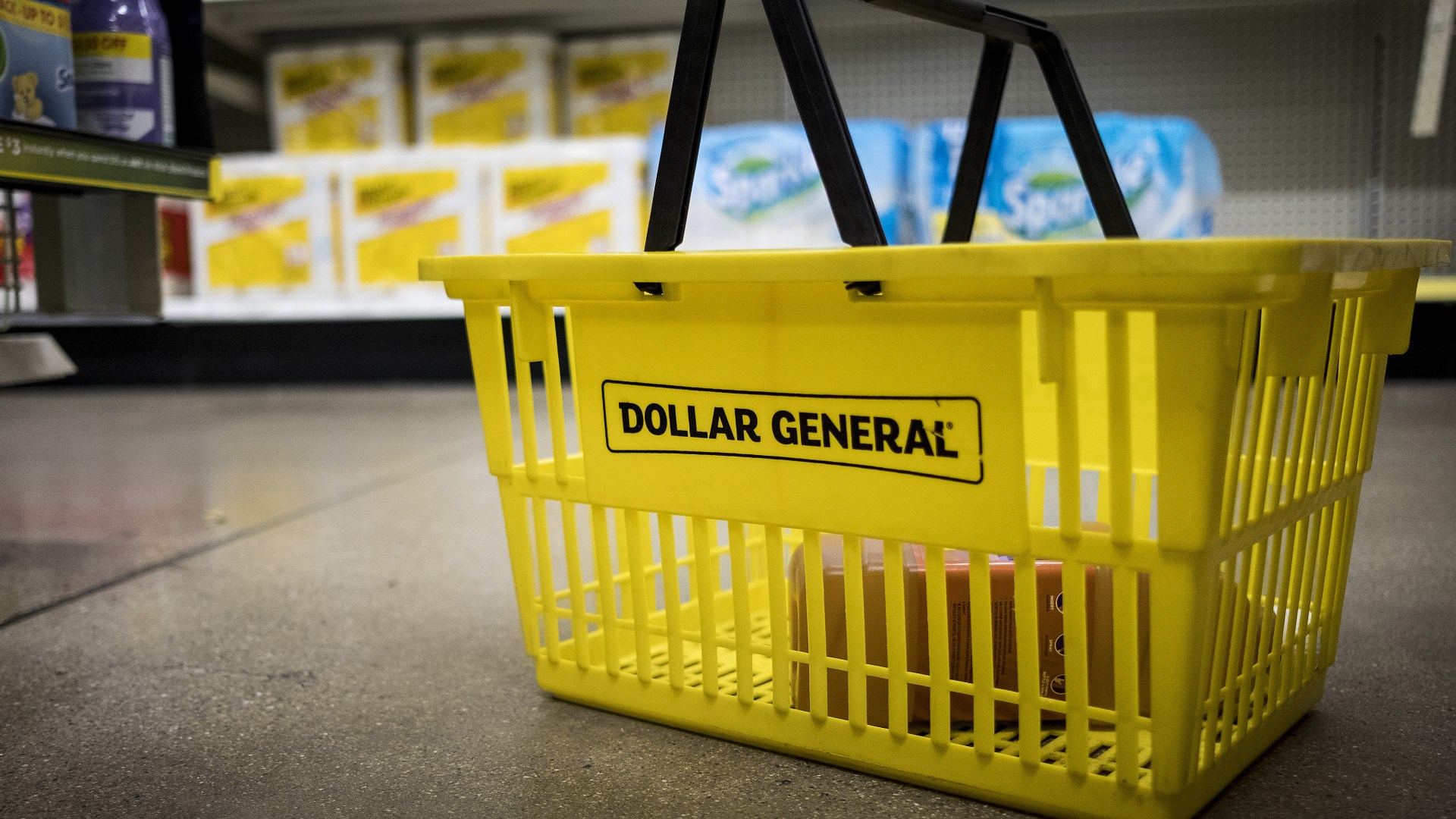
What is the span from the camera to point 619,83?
370cm

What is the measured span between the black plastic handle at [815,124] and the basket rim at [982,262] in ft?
0.08

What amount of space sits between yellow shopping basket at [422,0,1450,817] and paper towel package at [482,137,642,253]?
2.54 metres

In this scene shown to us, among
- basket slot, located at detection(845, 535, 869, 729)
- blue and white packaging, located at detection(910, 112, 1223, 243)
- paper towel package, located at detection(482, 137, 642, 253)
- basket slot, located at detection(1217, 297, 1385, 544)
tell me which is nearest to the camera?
basket slot, located at detection(1217, 297, 1385, 544)

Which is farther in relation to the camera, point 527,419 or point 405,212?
point 405,212

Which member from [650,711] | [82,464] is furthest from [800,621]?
[82,464]

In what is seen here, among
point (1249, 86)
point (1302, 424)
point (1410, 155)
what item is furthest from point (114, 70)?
point (1410, 155)

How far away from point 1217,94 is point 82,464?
3550 mm

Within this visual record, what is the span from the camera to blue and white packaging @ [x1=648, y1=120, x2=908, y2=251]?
3.16 m

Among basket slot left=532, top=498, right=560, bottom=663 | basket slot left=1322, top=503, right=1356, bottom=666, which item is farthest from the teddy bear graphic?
basket slot left=1322, top=503, right=1356, bottom=666

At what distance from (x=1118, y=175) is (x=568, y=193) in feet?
5.36

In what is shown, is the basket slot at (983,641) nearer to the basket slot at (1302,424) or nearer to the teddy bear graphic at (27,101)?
the basket slot at (1302,424)

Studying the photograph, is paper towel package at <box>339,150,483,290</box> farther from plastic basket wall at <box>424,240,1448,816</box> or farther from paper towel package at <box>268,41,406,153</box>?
plastic basket wall at <box>424,240,1448,816</box>

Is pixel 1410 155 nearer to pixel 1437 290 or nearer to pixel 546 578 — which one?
pixel 1437 290

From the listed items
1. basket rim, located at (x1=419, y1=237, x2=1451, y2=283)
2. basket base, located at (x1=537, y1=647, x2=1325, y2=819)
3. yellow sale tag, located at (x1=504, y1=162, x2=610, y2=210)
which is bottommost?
basket base, located at (x1=537, y1=647, x2=1325, y2=819)
